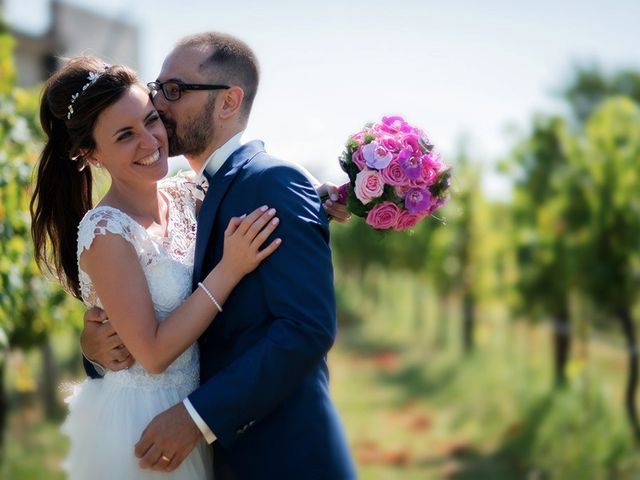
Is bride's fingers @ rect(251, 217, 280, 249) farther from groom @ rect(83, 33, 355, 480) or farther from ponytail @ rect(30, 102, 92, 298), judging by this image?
ponytail @ rect(30, 102, 92, 298)

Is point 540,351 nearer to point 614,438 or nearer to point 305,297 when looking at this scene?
point 614,438

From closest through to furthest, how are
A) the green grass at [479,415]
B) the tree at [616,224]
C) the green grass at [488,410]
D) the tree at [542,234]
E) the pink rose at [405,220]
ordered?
the pink rose at [405,220], the tree at [616,224], the green grass at [479,415], the green grass at [488,410], the tree at [542,234]

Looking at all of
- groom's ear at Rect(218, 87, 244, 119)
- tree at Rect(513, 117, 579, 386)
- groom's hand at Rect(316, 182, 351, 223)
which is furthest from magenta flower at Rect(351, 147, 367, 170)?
tree at Rect(513, 117, 579, 386)

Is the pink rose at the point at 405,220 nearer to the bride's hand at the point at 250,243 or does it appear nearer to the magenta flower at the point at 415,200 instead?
the magenta flower at the point at 415,200

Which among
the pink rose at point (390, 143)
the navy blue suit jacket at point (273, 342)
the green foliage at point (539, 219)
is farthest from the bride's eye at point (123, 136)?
the green foliage at point (539, 219)

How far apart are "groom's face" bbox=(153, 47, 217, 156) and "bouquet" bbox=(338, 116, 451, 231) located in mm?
536

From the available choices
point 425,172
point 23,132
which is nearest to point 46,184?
point 425,172

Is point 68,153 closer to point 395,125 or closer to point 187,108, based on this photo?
point 187,108

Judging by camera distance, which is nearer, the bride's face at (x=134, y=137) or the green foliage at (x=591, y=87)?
the bride's face at (x=134, y=137)

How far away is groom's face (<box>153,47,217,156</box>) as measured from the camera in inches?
127

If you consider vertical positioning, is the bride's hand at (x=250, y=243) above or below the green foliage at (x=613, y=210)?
above

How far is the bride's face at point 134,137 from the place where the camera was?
125 inches

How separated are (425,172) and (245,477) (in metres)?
1.29

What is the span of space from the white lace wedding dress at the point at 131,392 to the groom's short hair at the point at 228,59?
0.62m
